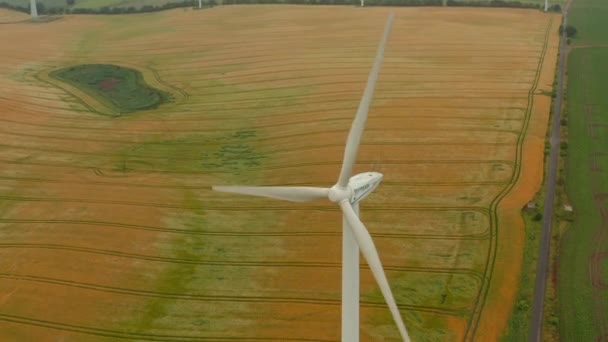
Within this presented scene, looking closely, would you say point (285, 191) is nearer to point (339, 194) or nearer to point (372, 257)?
point (339, 194)

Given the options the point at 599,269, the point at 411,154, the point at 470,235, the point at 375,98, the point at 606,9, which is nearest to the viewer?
the point at 599,269

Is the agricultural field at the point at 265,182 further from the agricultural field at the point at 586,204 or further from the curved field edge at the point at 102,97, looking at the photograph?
the agricultural field at the point at 586,204

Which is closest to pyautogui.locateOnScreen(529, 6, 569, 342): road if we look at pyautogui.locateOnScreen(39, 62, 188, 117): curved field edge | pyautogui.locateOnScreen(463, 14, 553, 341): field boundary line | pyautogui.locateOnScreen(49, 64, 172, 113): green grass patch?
pyautogui.locateOnScreen(463, 14, 553, 341): field boundary line

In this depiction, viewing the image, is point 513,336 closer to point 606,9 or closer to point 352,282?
point 352,282

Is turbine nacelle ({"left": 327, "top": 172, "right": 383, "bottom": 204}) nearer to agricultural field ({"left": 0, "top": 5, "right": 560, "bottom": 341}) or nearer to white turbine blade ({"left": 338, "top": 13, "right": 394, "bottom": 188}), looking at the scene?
white turbine blade ({"left": 338, "top": 13, "right": 394, "bottom": 188})

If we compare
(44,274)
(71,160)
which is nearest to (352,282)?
(44,274)
